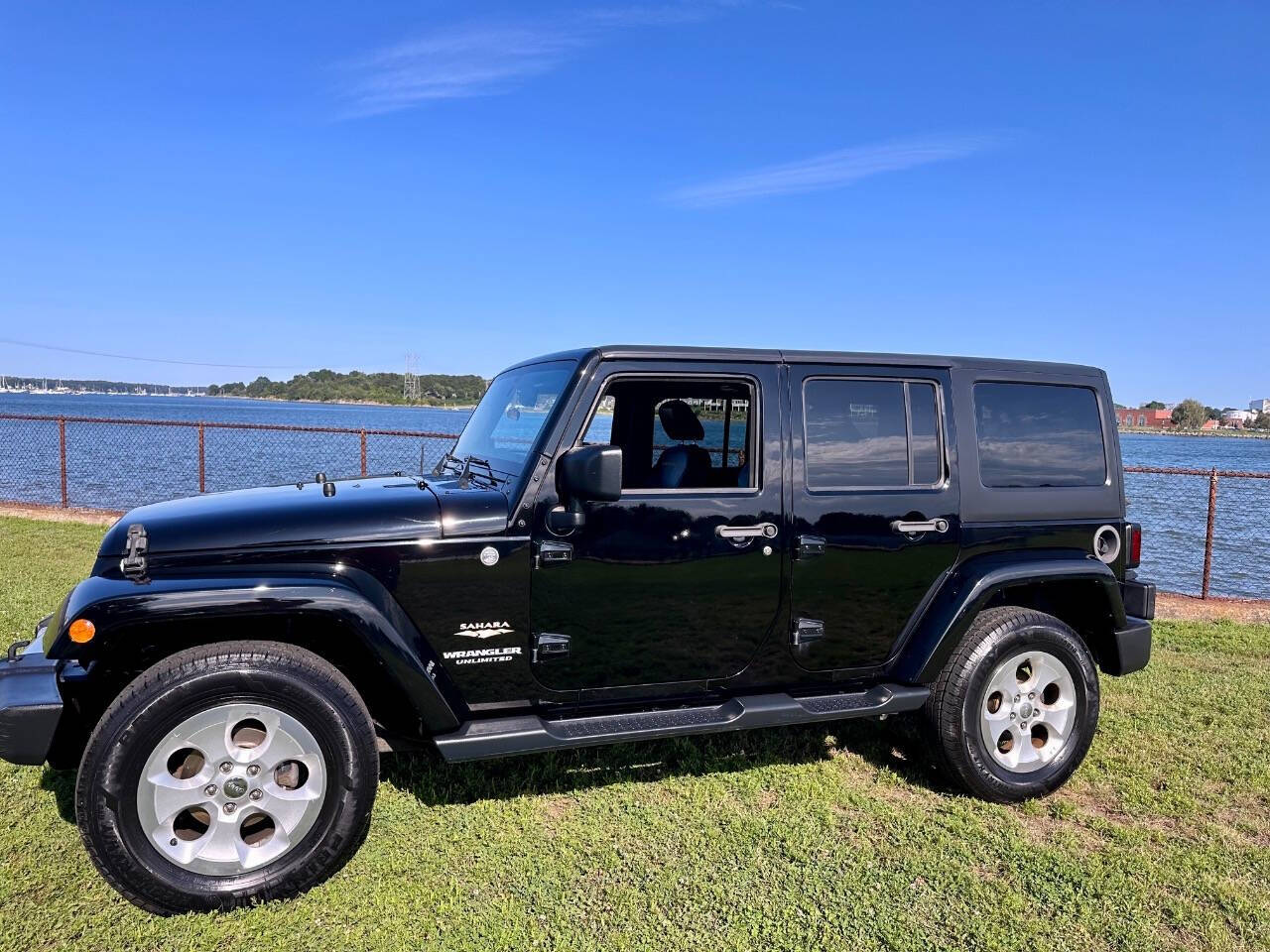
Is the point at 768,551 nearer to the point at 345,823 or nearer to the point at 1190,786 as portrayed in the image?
the point at 345,823

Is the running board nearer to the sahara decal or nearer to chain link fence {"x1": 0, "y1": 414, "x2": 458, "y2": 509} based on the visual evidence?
the sahara decal

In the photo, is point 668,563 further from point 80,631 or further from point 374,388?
point 374,388

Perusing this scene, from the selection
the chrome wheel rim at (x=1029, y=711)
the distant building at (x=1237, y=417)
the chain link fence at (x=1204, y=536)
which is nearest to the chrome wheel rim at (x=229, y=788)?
the chrome wheel rim at (x=1029, y=711)

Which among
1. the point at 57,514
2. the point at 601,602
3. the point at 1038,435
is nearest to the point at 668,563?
the point at 601,602

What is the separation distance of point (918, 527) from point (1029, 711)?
1.13m

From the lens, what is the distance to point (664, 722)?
3.46 metres

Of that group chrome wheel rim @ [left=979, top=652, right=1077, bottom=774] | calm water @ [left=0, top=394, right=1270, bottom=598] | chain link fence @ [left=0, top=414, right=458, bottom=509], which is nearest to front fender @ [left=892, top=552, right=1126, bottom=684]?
chrome wheel rim @ [left=979, top=652, right=1077, bottom=774]

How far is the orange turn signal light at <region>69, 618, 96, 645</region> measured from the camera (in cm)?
278

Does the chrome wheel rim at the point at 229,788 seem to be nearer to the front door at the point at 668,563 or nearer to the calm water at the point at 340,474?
the front door at the point at 668,563

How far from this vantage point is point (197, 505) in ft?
11.1

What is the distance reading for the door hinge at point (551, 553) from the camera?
329 centimetres

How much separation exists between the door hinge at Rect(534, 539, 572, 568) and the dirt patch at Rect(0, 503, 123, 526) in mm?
10623

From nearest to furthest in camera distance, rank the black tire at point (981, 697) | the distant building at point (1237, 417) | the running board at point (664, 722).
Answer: the running board at point (664, 722)
the black tire at point (981, 697)
the distant building at point (1237, 417)

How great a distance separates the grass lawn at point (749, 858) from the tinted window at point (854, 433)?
153 cm
